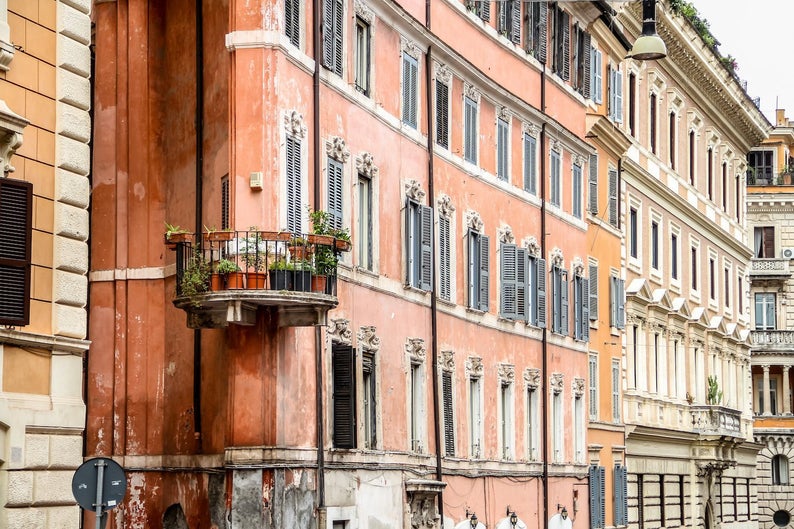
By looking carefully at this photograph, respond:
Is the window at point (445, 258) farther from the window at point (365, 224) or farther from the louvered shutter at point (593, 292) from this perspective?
the louvered shutter at point (593, 292)

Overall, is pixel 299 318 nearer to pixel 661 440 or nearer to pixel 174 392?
pixel 174 392

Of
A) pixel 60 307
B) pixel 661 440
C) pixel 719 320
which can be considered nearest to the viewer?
pixel 60 307

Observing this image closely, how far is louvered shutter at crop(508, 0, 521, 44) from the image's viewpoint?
4019cm

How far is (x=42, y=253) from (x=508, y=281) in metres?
18.1

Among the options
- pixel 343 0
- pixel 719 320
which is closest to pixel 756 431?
pixel 719 320

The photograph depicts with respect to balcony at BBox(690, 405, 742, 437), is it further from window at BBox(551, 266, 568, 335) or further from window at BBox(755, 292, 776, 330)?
window at BBox(755, 292, 776, 330)

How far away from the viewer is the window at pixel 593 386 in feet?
158

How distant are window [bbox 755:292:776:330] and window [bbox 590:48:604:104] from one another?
37429mm

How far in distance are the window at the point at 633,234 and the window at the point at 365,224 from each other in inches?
982

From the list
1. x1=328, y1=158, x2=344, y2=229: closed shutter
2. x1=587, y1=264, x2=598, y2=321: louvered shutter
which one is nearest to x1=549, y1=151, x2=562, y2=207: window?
x1=587, y1=264, x2=598, y2=321: louvered shutter

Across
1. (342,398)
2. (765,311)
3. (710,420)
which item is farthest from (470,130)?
(765,311)

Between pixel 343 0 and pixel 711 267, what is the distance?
40399 mm

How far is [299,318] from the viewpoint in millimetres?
26031

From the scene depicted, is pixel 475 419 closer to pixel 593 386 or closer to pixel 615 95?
pixel 593 386
